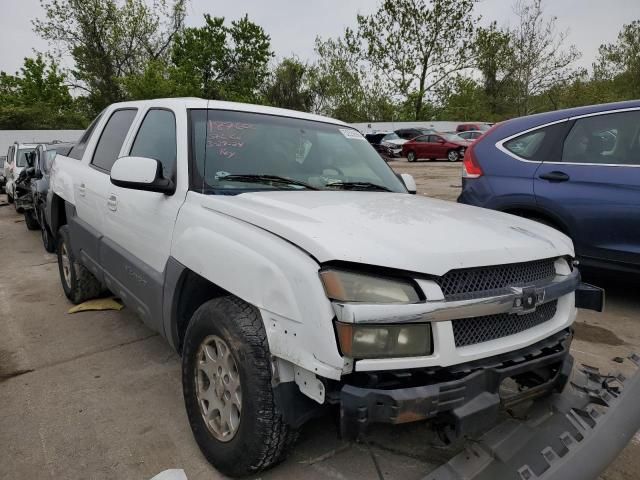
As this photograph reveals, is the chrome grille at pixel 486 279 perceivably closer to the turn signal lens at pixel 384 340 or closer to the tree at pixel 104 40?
the turn signal lens at pixel 384 340

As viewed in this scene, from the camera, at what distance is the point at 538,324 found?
81.7 inches

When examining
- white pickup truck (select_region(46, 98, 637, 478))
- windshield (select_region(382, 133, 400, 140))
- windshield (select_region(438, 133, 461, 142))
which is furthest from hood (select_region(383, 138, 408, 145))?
white pickup truck (select_region(46, 98, 637, 478))

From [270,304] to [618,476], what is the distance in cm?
179

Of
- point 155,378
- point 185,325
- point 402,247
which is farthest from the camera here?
point 155,378

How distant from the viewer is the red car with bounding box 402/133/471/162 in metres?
24.6

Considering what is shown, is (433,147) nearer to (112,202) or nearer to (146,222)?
(112,202)

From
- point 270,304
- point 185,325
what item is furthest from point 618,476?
point 185,325

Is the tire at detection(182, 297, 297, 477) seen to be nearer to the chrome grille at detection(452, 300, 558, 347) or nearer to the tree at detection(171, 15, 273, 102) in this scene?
the chrome grille at detection(452, 300, 558, 347)

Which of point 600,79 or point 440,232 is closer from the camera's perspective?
point 440,232

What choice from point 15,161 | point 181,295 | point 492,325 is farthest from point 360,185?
point 15,161

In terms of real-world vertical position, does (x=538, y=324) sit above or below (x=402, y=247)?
below

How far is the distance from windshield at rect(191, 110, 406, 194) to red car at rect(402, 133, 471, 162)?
22.4m

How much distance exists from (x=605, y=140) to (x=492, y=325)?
3.15 meters

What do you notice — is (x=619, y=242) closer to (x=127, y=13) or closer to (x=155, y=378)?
(x=155, y=378)
